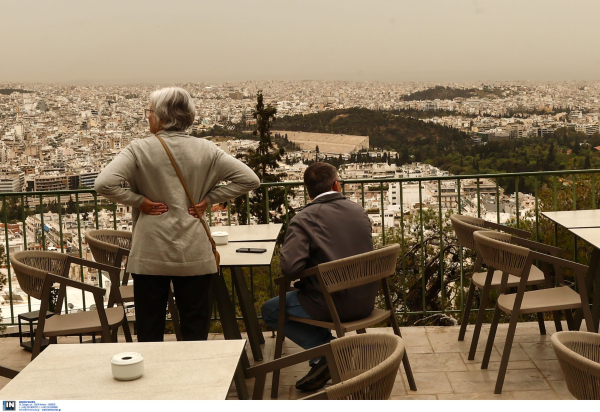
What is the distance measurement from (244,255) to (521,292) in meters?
1.34

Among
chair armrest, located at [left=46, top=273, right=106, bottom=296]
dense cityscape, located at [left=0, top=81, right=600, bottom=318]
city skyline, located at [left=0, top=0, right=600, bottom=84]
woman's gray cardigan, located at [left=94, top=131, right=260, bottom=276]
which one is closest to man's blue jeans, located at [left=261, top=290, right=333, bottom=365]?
woman's gray cardigan, located at [left=94, top=131, right=260, bottom=276]

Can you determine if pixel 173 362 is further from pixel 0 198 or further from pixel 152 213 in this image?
pixel 0 198

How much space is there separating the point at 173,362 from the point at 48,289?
4.67ft

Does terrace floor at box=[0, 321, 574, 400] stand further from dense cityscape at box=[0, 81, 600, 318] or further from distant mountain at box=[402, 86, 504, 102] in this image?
distant mountain at box=[402, 86, 504, 102]

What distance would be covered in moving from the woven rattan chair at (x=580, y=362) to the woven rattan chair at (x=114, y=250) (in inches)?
93.2

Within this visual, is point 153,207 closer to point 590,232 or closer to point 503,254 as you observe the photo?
point 503,254

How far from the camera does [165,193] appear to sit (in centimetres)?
285

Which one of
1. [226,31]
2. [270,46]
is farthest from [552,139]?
[226,31]

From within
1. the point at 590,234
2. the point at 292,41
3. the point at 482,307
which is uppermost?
the point at 292,41

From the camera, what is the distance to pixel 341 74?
4516cm

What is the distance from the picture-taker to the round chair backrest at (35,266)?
10.4 feet

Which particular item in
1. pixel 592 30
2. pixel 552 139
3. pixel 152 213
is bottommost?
pixel 552 139

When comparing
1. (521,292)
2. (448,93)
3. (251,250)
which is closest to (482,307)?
(521,292)

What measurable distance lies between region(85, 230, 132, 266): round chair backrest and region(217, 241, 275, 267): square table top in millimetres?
691
